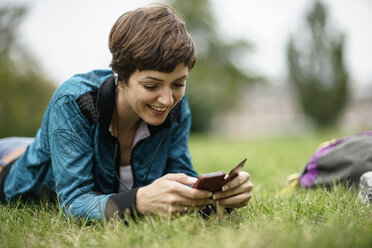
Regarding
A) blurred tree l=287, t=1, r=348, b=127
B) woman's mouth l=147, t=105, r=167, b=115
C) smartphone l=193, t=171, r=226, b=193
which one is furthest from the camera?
blurred tree l=287, t=1, r=348, b=127

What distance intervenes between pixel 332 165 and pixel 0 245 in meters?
2.50

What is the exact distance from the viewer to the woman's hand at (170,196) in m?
1.74

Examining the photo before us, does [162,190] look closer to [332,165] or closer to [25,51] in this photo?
[332,165]

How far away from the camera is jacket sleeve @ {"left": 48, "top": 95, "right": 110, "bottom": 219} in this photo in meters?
1.96

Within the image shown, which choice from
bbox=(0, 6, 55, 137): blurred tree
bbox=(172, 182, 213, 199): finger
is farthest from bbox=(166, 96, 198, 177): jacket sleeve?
bbox=(0, 6, 55, 137): blurred tree

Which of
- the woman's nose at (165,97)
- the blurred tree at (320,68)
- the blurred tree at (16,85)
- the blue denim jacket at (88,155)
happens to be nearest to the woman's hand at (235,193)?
the blue denim jacket at (88,155)

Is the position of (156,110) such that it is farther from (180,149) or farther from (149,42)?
(180,149)

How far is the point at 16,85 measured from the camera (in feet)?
47.3

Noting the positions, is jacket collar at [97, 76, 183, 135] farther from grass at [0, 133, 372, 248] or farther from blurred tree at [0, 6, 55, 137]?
blurred tree at [0, 6, 55, 137]

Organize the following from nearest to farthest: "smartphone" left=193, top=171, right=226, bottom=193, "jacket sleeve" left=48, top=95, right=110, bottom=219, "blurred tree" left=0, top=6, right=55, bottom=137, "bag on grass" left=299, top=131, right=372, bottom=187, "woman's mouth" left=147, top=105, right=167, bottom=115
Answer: "smartphone" left=193, top=171, right=226, bottom=193, "jacket sleeve" left=48, top=95, right=110, bottom=219, "woman's mouth" left=147, top=105, right=167, bottom=115, "bag on grass" left=299, top=131, right=372, bottom=187, "blurred tree" left=0, top=6, right=55, bottom=137

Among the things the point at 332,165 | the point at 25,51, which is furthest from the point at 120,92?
the point at 25,51

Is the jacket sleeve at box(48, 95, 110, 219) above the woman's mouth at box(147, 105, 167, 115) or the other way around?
the other way around

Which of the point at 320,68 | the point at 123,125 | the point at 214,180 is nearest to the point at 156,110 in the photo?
the point at 123,125

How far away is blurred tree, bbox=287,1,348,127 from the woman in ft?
56.6
